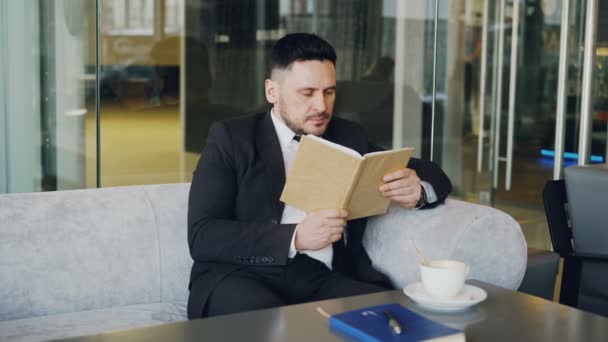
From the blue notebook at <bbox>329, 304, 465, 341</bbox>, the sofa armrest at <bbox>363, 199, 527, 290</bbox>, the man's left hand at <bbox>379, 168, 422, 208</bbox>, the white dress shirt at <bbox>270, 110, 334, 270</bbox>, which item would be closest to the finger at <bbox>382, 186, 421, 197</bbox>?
the man's left hand at <bbox>379, 168, 422, 208</bbox>

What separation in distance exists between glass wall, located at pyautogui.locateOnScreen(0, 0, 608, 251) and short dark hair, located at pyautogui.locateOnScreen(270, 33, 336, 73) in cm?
169

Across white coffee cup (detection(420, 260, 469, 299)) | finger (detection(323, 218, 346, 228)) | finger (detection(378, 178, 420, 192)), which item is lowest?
white coffee cup (detection(420, 260, 469, 299))

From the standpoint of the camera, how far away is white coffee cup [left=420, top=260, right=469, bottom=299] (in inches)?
71.6

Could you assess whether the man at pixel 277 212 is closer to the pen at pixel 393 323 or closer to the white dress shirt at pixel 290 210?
the white dress shirt at pixel 290 210

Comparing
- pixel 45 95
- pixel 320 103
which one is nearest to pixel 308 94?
pixel 320 103

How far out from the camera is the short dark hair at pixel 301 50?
2.54 metres

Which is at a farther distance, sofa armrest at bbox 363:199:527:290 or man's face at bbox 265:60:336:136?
man's face at bbox 265:60:336:136

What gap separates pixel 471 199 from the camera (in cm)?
585

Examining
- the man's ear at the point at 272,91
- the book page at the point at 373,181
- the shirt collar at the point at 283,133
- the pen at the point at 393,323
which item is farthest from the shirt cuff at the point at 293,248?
the pen at the point at 393,323

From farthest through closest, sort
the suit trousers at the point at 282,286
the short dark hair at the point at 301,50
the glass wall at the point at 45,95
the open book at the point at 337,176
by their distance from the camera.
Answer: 1. the glass wall at the point at 45,95
2. the short dark hair at the point at 301,50
3. the suit trousers at the point at 282,286
4. the open book at the point at 337,176

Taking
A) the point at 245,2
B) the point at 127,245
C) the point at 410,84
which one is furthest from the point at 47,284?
the point at 410,84

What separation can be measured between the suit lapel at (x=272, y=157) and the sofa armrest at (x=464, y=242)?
0.37 metres

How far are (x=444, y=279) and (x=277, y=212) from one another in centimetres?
79

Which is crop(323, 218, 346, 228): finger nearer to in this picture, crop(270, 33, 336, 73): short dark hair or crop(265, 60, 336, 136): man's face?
crop(265, 60, 336, 136): man's face
